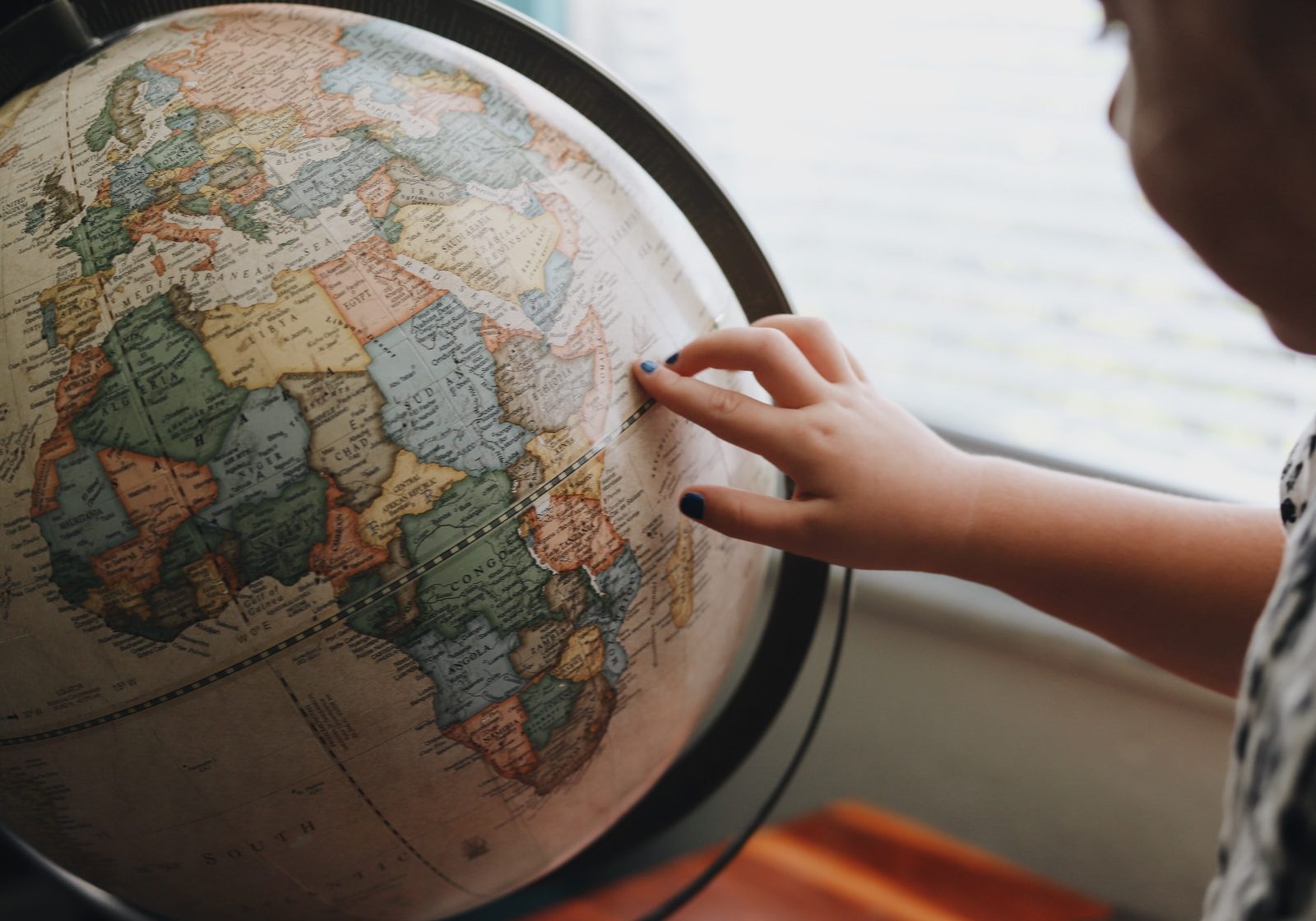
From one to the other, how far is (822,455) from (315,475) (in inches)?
11.7

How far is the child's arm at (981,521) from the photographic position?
0.64 meters

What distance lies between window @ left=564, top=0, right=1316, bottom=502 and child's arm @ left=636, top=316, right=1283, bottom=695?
620 millimetres

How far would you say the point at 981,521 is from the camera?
697 millimetres

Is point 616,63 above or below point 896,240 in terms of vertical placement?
above

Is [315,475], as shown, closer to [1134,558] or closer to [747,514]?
[747,514]

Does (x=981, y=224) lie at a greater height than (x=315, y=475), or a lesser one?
lesser

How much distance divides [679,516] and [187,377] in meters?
0.27

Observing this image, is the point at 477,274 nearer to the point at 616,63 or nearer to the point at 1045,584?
the point at 1045,584

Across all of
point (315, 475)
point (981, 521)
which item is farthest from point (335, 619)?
point (981, 521)

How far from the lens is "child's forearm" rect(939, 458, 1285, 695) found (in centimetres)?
70

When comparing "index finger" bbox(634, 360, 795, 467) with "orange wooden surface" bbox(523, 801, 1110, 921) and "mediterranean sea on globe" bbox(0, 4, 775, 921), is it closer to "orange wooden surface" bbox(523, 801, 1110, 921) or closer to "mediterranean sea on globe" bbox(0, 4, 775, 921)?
"mediterranean sea on globe" bbox(0, 4, 775, 921)

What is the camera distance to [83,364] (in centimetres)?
52

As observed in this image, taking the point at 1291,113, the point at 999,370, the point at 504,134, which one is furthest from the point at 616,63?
the point at 1291,113

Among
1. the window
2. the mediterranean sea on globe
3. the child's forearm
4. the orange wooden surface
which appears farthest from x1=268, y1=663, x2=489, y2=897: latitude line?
the window
